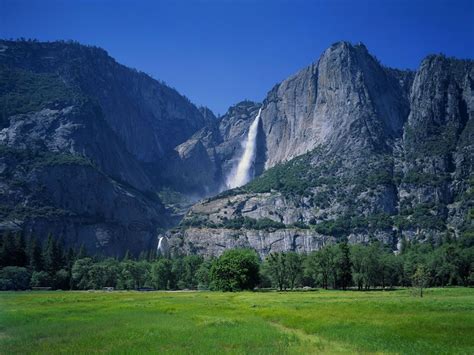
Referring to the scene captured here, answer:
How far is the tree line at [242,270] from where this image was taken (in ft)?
431

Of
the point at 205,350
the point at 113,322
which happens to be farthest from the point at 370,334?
the point at 113,322

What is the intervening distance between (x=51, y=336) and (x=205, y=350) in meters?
13.5

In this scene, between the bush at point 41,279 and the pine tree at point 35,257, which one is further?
the pine tree at point 35,257

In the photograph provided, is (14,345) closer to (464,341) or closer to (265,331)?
(265,331)

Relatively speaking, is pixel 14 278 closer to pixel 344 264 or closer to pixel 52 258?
pixel 52 258

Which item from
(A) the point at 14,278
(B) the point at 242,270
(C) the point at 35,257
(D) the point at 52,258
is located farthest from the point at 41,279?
(B) the point at 242,270

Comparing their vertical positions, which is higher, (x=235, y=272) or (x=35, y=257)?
(x=35, y=257)

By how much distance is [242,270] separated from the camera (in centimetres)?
12619

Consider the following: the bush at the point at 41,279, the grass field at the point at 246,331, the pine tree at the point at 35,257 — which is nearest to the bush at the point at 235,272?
the bush at the point at 41,279

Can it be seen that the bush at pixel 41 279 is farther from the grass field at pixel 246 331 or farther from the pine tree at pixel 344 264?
the grass field at pixel 246 331

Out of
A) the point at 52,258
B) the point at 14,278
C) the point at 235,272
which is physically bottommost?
the point at 14,278

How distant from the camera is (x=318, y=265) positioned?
142 m

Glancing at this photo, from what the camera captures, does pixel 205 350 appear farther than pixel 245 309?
No

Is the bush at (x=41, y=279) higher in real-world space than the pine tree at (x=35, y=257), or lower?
lower
